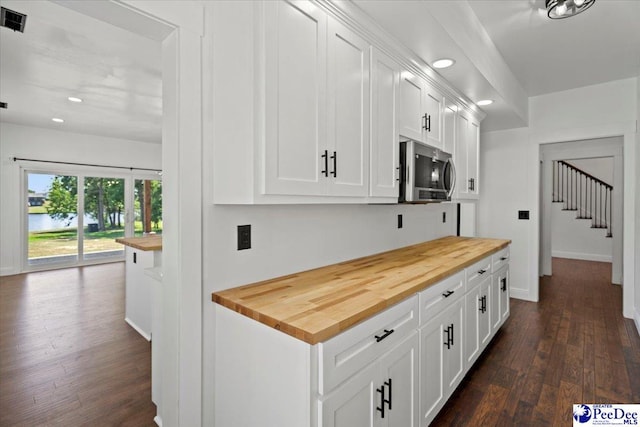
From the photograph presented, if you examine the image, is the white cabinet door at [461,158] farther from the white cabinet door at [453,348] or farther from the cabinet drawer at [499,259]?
the white cabinet door at [453,348]

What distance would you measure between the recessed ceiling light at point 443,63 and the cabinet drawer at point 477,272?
4.84ft

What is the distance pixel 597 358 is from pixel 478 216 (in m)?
2.25

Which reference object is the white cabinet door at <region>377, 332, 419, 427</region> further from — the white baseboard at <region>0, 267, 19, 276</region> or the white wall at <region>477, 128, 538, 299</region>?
the white baseboard at <region>0, 267, 19, 276</region>

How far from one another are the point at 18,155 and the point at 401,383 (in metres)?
7.12

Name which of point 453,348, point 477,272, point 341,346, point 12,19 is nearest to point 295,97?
point 341,346

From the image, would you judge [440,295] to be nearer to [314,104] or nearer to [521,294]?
[314,104]

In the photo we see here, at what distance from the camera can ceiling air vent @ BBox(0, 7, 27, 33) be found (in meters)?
2.12

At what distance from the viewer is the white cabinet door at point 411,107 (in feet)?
7.11

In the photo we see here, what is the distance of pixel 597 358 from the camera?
2582mm

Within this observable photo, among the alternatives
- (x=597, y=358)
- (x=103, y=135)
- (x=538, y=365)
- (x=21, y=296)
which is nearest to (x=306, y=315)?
(x=538, y=365)

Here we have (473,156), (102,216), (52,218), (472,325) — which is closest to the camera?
(472,325)

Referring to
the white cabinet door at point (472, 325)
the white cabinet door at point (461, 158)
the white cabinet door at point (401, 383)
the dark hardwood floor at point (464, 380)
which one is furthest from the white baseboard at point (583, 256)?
the white cabinet door at point (401, 383)

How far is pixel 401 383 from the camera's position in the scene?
56.2 inches

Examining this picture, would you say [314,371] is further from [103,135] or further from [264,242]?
[103,135]
